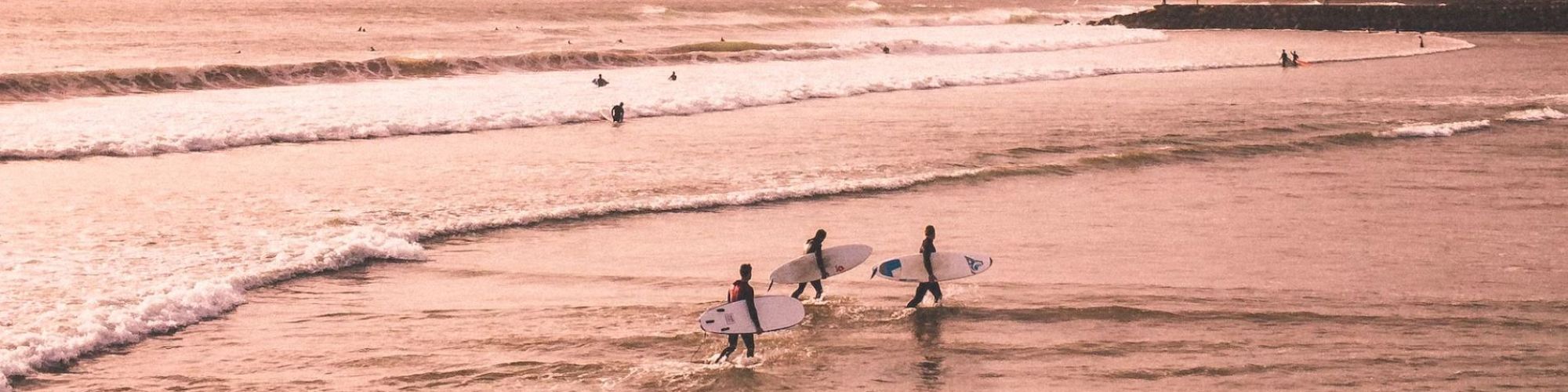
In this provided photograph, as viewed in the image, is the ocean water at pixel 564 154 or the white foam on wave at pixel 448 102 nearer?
the ocean water at pixel 564 154

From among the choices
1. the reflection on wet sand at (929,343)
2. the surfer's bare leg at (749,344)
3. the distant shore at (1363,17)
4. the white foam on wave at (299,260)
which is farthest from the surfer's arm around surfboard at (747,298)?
the distant shore at (1363,17)

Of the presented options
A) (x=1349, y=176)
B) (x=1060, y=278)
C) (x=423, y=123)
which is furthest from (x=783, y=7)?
(x=1060, y=278)

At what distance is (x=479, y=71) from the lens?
156 ft

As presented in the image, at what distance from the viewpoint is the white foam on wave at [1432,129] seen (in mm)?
25656

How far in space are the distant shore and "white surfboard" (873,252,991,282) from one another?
221 feet

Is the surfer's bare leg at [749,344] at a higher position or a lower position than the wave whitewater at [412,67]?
lower

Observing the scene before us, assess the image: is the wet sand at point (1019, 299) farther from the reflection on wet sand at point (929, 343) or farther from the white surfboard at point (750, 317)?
the white surfboard at point (750, 317)

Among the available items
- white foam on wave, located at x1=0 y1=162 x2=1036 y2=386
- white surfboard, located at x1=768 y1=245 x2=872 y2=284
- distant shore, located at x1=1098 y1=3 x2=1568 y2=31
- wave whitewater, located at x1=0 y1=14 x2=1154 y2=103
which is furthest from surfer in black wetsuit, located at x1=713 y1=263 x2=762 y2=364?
distant shore, located at x1=1098 y1=3 x2=1568 y2=31

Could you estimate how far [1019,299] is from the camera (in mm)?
13094

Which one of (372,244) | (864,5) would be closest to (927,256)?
(372,244)

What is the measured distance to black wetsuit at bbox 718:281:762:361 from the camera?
36.2 feet

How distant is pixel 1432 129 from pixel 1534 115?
429 cm

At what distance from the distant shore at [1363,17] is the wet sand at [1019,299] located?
57.3 metres

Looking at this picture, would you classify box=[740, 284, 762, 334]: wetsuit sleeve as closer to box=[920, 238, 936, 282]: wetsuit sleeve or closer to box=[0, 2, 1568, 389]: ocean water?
box=[0, 2, 1568, 389]: ocean water
